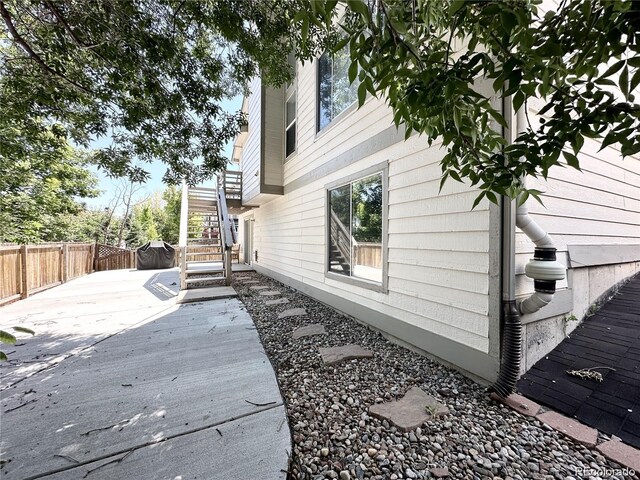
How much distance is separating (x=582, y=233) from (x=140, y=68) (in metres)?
5.22

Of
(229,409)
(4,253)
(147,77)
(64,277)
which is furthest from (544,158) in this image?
(64,277)

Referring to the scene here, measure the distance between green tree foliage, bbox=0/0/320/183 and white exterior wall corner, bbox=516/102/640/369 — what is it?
3.29 meters

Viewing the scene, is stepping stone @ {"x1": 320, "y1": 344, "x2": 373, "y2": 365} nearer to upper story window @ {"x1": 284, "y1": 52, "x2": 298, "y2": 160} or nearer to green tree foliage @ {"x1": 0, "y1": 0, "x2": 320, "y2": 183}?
green tree foliage @ {"x1": 0, "y1": 0, "x2": 320, "y2": 183}

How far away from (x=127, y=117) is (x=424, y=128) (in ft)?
12.7

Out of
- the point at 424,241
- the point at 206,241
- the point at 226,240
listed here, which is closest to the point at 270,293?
the point at 226,240

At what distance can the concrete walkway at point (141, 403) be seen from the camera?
1.66 metres

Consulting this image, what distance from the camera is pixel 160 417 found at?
2.07 metres

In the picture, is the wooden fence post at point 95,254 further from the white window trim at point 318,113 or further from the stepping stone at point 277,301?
the white window trim at point 318,113

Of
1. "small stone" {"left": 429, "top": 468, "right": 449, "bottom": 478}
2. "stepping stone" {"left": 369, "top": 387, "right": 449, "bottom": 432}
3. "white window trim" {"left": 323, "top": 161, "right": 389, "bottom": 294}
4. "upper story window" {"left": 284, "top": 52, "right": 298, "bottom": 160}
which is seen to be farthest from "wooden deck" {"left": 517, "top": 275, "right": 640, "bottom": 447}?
"upper story window" {"left": 284, "top": 52, "right": 298, "bottom": 160}

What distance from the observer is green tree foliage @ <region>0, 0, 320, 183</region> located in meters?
2.74

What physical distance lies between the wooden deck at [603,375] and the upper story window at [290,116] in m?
6.23

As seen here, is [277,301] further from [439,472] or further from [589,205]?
[589,205]

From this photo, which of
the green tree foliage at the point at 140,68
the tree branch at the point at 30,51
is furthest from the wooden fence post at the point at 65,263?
the tree branch at the point at 30,51

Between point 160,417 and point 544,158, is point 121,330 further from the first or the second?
point 544,158
